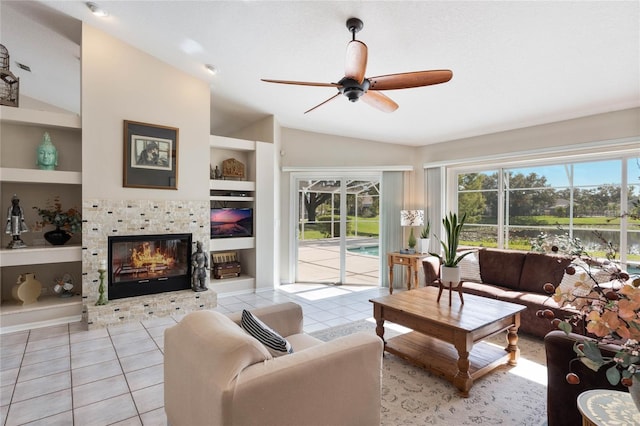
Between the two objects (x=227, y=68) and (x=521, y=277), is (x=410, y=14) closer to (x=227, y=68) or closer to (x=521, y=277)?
(x=227, y=68)

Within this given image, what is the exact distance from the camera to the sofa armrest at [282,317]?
2406 mm

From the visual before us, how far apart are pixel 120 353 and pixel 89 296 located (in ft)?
4.01

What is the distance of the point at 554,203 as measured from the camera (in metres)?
4.68

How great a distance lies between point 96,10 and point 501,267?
18.4ft

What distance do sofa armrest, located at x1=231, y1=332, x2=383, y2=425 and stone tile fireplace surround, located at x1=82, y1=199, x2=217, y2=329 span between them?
125 inches

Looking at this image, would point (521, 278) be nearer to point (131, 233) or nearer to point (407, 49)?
point (407, 49)

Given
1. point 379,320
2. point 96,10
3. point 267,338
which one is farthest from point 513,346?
point 96,10

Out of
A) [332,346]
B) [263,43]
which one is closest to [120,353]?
[332,346]

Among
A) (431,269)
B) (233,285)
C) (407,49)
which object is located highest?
(407,49)

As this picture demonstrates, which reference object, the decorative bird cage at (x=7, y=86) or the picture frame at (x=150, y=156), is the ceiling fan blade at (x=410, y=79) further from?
the decorative bird cage at (x=7, y=86)

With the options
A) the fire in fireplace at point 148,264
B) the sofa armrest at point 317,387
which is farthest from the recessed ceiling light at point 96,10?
the sofa armrest at point 317,387

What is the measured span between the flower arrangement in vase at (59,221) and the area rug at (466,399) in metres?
4.04

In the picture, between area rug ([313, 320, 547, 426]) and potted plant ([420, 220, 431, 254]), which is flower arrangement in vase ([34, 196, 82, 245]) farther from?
potted plant ([420, 220, 431, 254])

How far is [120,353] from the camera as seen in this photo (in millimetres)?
3092
